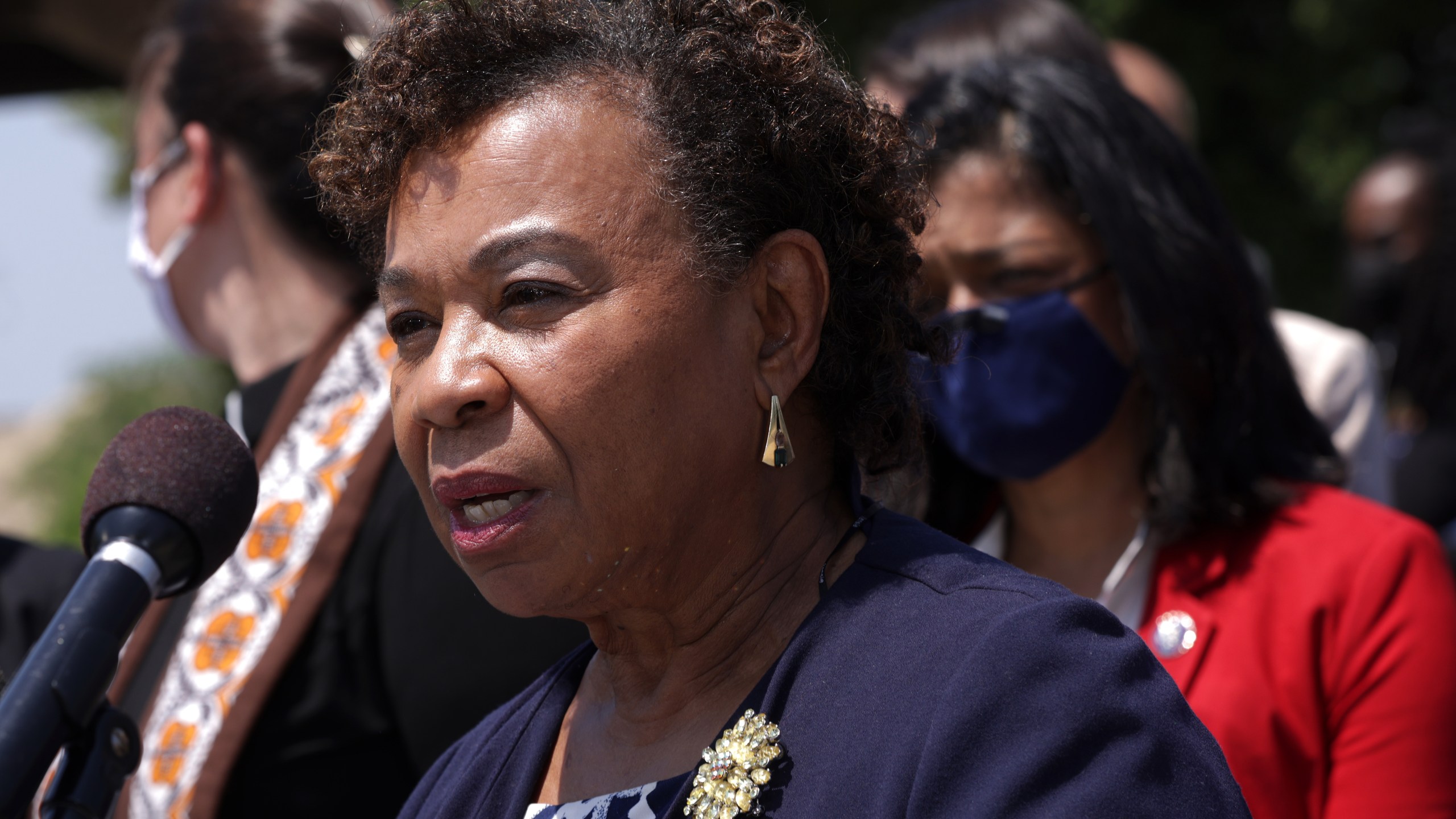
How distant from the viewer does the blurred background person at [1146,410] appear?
2674mm

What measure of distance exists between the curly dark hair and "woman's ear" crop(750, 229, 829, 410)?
3cm


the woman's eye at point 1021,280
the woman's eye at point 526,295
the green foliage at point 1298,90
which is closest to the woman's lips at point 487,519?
the woman's eye at point 526,295

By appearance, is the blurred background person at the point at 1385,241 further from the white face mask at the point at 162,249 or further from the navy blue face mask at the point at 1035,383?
the white face mask at the point at 162,249

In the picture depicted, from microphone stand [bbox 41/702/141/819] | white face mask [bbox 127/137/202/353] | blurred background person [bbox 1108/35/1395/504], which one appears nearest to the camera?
microphone stand [bbox 41/702/141/819]

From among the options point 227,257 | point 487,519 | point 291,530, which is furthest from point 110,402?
point 487,519

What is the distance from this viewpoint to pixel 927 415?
2.31 m

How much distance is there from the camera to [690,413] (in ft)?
5.97

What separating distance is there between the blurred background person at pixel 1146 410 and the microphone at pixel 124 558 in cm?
140

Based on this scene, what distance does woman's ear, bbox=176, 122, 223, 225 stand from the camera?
3.20 meters

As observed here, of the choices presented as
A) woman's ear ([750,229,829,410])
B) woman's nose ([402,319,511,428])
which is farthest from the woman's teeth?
woman's ear ([750,229,829,410])

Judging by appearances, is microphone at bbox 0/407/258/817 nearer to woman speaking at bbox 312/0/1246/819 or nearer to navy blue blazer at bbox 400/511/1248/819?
woman speaking at bbox 312/0/1246/819

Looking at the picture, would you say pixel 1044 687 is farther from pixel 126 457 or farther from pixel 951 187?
pixel 951 187

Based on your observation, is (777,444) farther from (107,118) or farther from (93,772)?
(107,118)

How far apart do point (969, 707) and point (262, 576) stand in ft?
5.55
